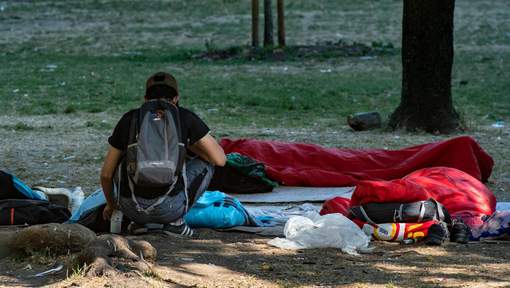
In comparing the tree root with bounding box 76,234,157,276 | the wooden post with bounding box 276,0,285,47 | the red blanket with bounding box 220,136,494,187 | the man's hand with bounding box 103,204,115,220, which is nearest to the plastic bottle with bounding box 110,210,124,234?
the man's hand with bounding box 103,204,115,220

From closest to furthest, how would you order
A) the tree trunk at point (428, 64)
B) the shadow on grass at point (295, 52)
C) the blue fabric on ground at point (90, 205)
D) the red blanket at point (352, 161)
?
the blue fabric on ground at point (90, 205) → the red blanket at point (352, 161) → the tree trunk at point (428, 64) → the shadow on grass at point (295, 52)

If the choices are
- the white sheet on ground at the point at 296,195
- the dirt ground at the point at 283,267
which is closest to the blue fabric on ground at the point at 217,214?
the dirt ground at the point at 283,267

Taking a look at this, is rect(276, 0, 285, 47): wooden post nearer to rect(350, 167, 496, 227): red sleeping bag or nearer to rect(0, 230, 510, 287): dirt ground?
rect(350, 167, 496, 227): red sleeping bag

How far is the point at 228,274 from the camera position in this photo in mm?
5488

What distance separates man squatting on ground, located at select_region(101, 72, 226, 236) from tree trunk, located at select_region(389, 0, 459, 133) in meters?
5.13

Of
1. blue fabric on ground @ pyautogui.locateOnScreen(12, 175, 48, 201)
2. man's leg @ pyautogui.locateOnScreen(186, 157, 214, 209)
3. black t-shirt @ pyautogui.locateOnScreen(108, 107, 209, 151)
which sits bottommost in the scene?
blue fabric on ground @ pyautogui.locateOnScreen(12, 175, 48, 201)

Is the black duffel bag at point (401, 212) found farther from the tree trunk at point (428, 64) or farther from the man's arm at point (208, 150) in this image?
the tree trunk at point (428, 64)

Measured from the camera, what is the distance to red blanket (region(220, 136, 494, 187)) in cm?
815

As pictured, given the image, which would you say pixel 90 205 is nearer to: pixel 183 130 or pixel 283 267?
pixel 183 130

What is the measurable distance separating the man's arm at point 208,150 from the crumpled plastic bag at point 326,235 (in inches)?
22.2

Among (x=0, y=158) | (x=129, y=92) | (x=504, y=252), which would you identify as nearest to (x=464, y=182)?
(x=504, y=252)

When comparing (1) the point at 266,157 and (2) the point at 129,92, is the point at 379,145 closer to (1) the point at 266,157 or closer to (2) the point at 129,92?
(1) the point at 266,157

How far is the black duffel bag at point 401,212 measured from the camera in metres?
6.30

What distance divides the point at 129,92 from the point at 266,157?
19.6 feet
